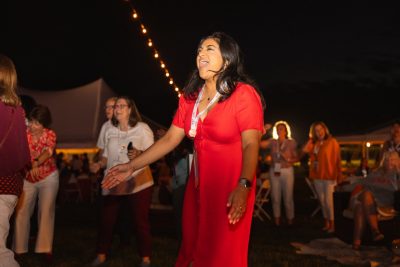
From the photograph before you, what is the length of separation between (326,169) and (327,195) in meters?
0.46

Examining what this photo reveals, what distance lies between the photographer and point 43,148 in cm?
648

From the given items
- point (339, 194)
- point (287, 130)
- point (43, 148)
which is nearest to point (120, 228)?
point (43, 148)

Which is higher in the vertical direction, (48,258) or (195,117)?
(195,117)

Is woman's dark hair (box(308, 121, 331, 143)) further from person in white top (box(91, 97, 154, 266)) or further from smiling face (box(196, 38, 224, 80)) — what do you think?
smiling face (box(196, 38, 224, 80))

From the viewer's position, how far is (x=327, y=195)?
991cm

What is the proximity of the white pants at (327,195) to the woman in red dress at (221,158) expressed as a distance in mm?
7009

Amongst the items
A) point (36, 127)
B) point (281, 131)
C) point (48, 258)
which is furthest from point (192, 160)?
point (281, 131)

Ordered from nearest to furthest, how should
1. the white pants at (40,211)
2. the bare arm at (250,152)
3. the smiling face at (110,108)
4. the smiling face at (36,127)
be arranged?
the bare arm at (250,152), the white pants at (40,211), the smiling face at (36,127), the smiling face at (110,108)

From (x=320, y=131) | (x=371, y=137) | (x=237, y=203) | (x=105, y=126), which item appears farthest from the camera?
(x=371, y=137)

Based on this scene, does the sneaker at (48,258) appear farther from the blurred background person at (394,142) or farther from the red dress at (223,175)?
the blurred background person at (394,142)

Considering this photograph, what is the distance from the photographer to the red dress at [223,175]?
9.42 feet

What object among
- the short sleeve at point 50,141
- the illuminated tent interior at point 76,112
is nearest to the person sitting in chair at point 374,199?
the short sleeve at point 50,141

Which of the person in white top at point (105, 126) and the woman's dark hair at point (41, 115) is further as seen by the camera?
the person in white top at point (105, 126)

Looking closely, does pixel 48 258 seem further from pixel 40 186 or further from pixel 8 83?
pixel 8 83
